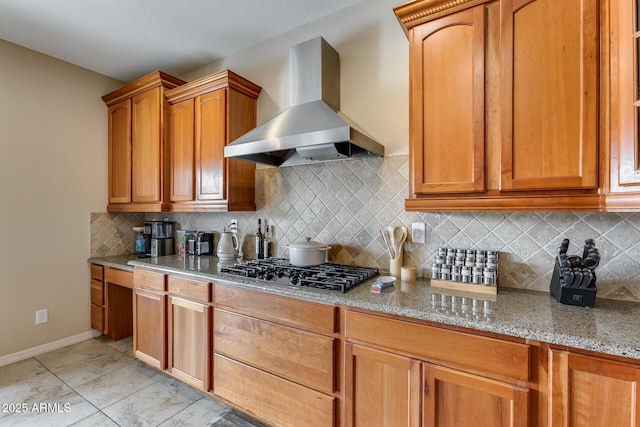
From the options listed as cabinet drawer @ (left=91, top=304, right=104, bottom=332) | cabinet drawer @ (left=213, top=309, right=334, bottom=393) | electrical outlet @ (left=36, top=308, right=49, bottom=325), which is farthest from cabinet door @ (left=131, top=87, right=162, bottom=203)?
cabinet drawer @ (left=213, top=309, right=334, bottom=393)

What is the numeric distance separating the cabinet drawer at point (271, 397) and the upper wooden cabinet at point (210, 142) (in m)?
1.17

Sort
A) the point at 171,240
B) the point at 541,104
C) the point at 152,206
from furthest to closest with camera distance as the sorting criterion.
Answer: the point at 171,240
the point at 152,206
the point at 541,104

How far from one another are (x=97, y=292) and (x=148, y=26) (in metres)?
2.52

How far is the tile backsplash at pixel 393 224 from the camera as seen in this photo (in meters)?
1.44

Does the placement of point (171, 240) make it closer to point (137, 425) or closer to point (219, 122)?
point (219, 122)

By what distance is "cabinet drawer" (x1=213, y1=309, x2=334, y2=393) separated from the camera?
5.00 ft

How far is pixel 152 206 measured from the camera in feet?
9.04

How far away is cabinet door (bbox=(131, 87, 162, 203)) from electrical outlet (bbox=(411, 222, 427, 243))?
2.21m

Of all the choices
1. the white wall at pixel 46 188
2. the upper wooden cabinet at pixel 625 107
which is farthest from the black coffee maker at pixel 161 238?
the upper wooden cabinet at pixel 625 107

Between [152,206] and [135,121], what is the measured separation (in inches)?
34.5

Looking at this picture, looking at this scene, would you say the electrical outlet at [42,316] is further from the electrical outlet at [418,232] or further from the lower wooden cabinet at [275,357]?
the electrical outlet at [418,232]

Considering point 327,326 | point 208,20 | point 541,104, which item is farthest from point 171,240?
point 541,104

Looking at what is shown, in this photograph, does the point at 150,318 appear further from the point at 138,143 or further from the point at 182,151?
the point at 138,143

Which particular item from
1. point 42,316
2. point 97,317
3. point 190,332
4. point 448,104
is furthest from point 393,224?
point 42,316
